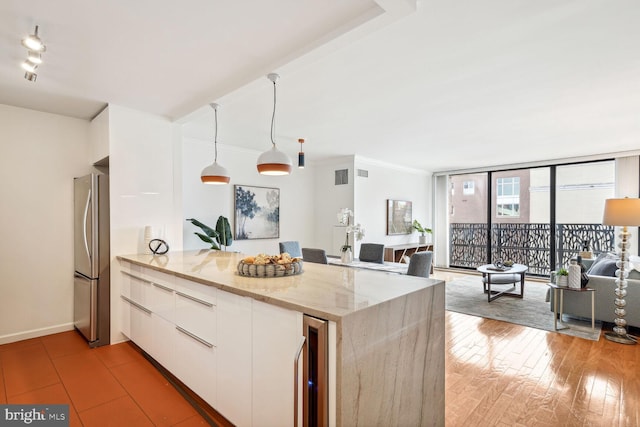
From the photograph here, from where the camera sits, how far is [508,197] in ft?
24.2

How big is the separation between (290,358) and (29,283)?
359cm

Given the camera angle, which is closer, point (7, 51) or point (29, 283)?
point (7, 51)

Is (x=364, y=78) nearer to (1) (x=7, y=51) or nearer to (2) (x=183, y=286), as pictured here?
(2) (x=183, y=286)

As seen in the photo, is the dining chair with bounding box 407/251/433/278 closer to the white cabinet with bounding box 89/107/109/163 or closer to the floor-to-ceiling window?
the white cabinet with bounding box 89/107/109/163

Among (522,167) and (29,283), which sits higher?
(522,167)

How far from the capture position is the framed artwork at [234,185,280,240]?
17.5 feet

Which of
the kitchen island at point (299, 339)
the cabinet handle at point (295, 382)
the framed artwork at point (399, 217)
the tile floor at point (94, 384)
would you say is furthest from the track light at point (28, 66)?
the framed artwork at point (399, 217)

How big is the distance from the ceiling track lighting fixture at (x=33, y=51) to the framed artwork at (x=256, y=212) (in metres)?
3.12

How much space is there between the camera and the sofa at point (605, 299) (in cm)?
349

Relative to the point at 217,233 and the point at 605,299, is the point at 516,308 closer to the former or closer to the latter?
the point at 605,299

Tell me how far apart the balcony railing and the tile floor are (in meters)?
7.23

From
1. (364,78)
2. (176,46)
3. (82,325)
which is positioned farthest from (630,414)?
(82,325)

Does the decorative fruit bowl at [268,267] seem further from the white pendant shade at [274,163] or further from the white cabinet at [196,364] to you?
the white pendant shade at [274,163]

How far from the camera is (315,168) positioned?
6766 mm
